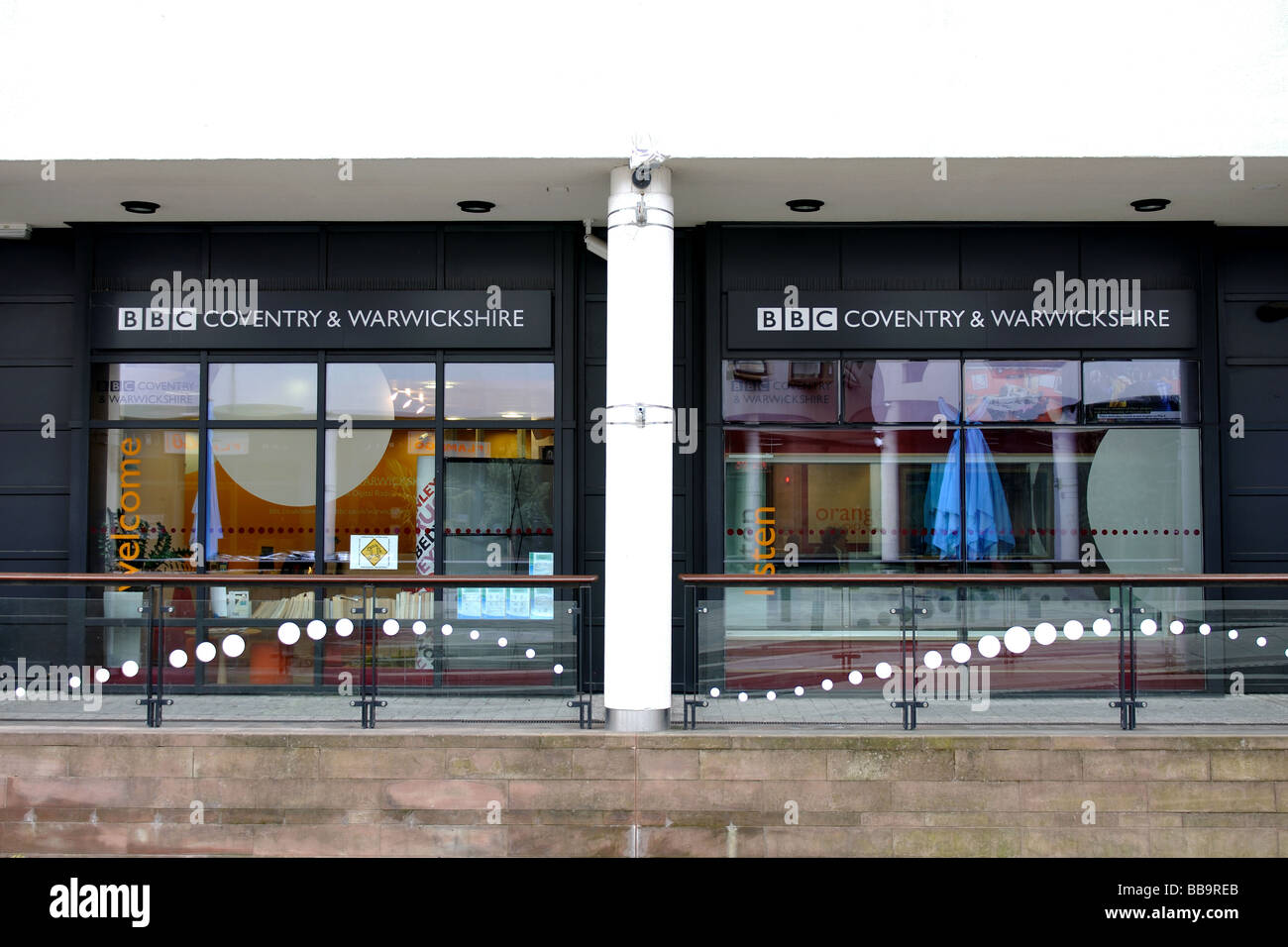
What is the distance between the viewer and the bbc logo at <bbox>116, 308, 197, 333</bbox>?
1015 cm

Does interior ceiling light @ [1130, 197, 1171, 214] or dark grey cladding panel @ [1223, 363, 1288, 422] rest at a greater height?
interior ceiling light @ [1130, 197, 1171, 214]

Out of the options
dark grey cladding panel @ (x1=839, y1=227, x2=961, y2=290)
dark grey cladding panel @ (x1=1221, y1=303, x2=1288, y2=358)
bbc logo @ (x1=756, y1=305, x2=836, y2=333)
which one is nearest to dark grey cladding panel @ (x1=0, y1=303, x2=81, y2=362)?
bbc logo @ (x1=756, y1=305, x2=836, y2=333)

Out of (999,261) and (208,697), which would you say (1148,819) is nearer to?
(999,261)

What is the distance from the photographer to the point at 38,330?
407 inches

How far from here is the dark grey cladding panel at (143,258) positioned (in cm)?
1020

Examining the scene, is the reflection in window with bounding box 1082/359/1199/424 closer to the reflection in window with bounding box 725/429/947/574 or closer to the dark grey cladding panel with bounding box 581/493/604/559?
the reflection in window with bounding box 725/429/947/574

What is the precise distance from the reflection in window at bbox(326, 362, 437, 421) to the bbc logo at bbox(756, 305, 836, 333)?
9.92ft

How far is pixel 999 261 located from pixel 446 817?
6719 millimetres

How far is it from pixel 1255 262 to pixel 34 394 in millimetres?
11268

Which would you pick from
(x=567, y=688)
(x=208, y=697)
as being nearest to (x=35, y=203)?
(x=208, y=697)

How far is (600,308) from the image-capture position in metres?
10.2

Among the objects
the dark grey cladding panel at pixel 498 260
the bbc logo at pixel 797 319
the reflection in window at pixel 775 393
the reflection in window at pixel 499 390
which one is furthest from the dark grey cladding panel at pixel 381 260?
the bbc logo at pixel 797 319

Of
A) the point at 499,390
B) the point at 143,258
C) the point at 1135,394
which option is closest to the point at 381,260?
the point at 499,390

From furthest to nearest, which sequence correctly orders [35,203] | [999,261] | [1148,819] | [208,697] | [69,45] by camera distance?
[999,261] → [35,203] → [69,45] → [208,697] → [1148,819]
